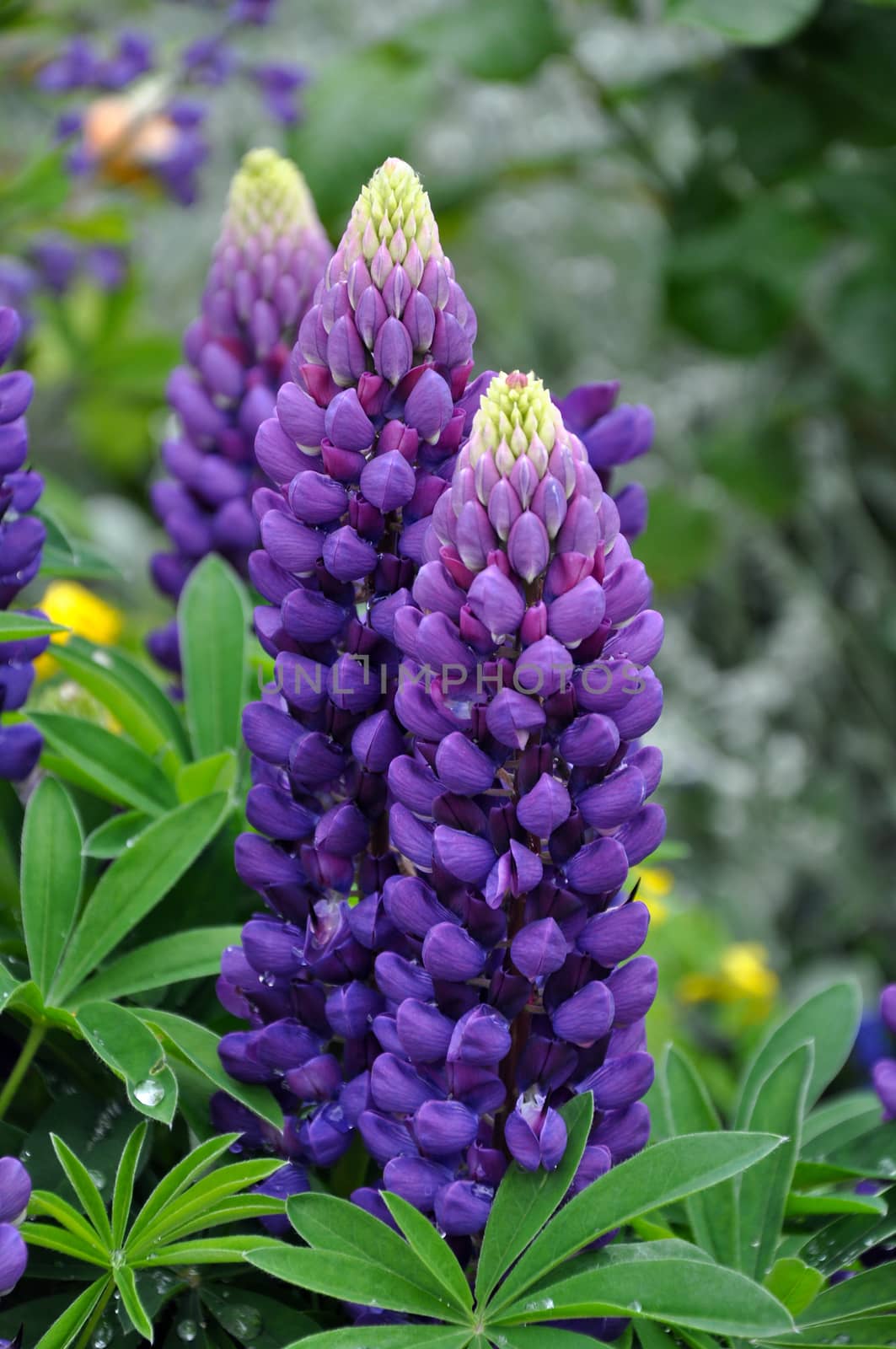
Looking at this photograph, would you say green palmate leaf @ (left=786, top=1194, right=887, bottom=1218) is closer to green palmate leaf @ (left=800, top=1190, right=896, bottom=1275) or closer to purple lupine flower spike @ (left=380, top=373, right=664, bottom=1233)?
green palmate leaf @ (left=800, top=1190, right=896, bottom=1275)

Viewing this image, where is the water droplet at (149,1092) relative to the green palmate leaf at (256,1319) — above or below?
above

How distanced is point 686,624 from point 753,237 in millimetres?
735

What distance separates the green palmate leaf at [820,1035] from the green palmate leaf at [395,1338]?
270 mm

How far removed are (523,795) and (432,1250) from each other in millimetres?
189

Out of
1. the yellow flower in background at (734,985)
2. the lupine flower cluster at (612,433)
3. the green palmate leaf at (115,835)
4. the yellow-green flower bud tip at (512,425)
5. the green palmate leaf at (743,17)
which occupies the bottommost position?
the yellow flower in background at (734,985)

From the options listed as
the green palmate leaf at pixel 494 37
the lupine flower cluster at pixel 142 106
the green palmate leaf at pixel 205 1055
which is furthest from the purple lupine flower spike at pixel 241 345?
the green palmate leaf at pixel 494 37

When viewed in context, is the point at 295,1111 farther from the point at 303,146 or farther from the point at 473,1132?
the point at 303,146

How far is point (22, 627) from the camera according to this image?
24.3 inches

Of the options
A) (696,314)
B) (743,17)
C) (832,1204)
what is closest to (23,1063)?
(832,1204)

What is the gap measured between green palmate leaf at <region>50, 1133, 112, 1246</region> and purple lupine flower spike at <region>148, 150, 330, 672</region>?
1.56 feet

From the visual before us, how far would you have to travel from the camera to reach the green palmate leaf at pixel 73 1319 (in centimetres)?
53

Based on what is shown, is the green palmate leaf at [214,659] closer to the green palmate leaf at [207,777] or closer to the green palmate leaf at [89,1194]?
the green palmate leaf at [207,777]

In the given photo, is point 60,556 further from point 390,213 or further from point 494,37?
point 494,37

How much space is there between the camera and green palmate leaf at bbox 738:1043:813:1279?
63cm
